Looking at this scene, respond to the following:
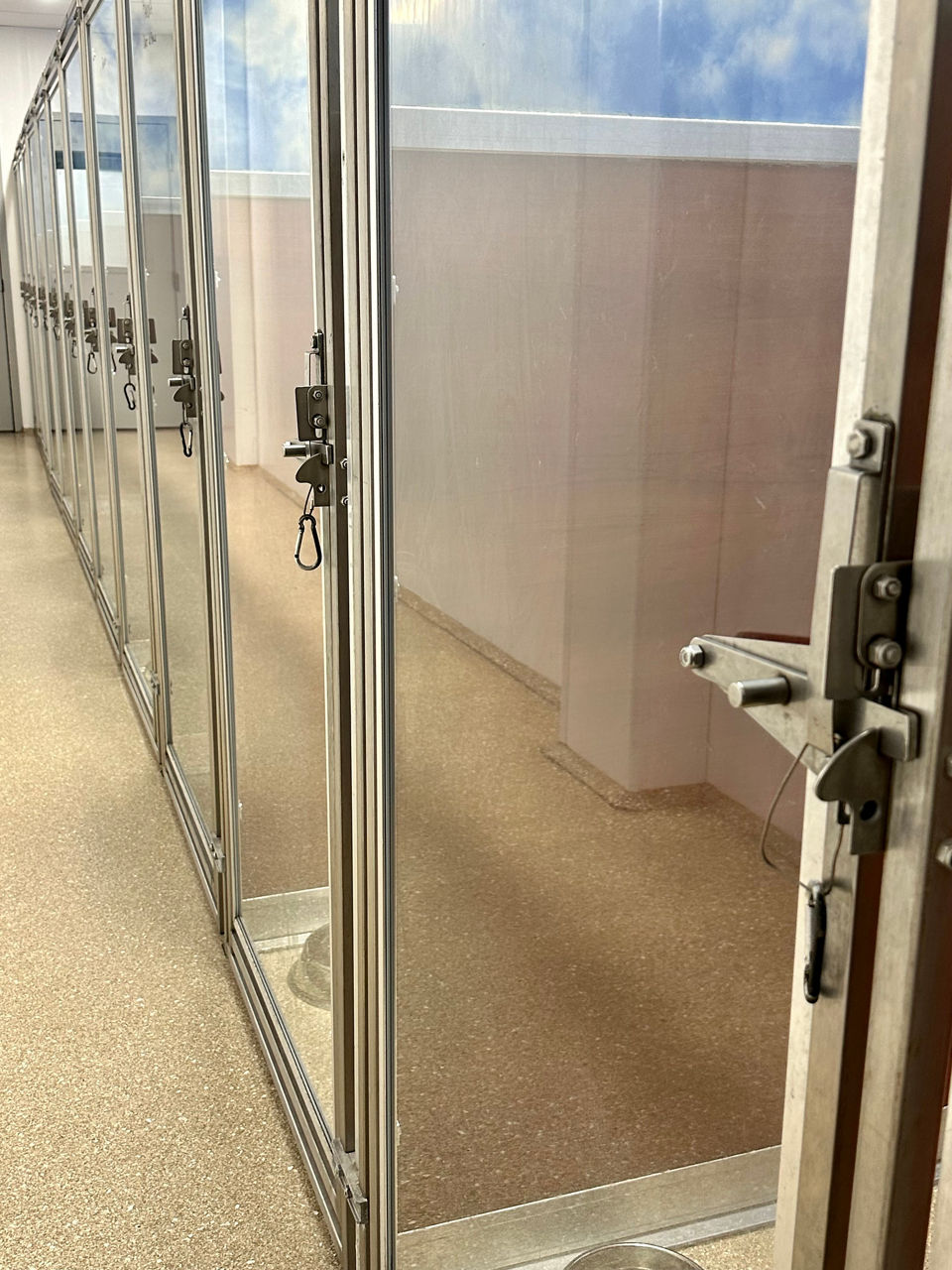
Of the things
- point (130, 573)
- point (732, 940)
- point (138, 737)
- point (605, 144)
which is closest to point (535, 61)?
point (605, 144)

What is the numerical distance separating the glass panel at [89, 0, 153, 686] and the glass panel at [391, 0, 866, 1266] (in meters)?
2.62

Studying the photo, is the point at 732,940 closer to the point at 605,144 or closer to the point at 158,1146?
the point at 605,144

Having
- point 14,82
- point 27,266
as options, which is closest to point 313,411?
point 27,266

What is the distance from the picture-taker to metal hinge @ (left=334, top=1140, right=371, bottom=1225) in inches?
68.2

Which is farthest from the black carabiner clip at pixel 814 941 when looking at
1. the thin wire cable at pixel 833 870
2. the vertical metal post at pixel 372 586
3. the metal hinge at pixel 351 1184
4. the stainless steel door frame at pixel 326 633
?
the metal hinge at pixel 351 1184

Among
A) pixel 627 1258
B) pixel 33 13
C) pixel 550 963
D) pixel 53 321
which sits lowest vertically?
pixel 627 1258

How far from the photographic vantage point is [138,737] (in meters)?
4.21

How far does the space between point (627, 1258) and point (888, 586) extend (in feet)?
3.19

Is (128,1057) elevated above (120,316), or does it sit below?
below

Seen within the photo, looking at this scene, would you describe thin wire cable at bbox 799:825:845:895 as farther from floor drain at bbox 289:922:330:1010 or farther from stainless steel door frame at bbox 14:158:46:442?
stainless steel door frame at bbox 14:158:46:442

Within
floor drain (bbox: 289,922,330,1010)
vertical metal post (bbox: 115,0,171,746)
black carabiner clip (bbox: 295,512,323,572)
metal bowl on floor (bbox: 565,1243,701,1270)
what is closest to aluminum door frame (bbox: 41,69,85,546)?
vertical metal post (bbox: 115,0,171,746)

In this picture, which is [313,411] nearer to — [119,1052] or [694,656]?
[694,656]

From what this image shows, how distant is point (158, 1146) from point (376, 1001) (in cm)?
79

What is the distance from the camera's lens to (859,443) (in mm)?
677
